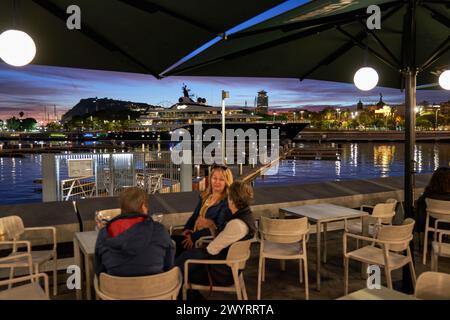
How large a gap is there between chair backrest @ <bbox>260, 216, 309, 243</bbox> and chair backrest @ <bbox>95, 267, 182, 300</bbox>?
5.13 ft

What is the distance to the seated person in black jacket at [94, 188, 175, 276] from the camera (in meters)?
2.24

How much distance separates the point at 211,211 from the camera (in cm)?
370

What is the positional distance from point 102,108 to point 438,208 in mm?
178921

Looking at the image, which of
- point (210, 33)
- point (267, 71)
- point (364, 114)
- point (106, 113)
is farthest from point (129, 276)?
point (106, 113)

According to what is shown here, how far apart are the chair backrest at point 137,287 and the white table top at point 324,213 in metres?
2.16

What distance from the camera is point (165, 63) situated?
4.37 metres

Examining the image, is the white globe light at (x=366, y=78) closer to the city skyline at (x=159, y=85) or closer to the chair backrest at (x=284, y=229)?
the city skyline at (x=159, y=85)

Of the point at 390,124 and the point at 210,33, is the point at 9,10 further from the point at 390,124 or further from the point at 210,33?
the point at 390,124

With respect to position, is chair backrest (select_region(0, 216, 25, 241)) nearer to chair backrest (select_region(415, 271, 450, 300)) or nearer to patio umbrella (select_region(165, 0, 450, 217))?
patio umbrella (select_region(165, 0, 450, 217))

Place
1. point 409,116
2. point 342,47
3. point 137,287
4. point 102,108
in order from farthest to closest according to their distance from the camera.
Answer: point 102,108, point 342,47, point 409,116, point 137,287

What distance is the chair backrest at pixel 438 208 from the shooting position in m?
4.29

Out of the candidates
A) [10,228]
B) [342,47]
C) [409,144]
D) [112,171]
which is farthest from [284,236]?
[112,171]

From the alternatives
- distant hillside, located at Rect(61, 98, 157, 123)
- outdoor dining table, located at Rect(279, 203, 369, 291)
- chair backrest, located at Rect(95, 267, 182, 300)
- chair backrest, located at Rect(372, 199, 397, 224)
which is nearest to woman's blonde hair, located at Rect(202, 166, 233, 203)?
outdoor dining table, located at Rect(279, 203, 369, 291)

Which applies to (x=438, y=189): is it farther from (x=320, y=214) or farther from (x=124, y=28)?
(x=124, y=28)
